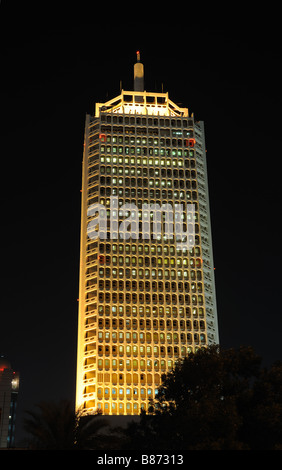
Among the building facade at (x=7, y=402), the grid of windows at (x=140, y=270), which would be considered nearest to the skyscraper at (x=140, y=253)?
the grid of windows at (x=140, y=270)

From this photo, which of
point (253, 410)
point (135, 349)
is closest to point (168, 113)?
point (135, 349)

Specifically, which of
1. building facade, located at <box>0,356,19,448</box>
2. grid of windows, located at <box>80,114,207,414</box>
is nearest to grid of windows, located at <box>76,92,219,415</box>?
grid of windows, located at <box>80,114,207,414</box>

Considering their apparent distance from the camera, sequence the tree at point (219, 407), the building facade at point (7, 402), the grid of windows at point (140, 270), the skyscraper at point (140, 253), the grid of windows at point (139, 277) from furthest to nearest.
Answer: the building facade at point (7, 402), the skyscraper at point (140, 253), the grid of windows at point (140, 270), the grid of windows at point (139, 277), the tree at point (219, 407)

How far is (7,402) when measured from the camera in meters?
145

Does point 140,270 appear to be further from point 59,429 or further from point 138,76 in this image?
point 59,429

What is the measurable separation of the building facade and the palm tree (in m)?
89.5

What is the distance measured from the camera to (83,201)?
127m

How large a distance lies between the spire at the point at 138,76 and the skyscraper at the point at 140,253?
15.8ft

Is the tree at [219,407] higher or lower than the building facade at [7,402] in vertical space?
lower

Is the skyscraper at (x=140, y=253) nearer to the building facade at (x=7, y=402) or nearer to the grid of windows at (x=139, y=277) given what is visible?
the grid of windows at (x=139, y=277)

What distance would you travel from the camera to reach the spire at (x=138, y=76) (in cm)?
14225

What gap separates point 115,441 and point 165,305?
2599 inches

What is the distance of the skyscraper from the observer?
109 m
